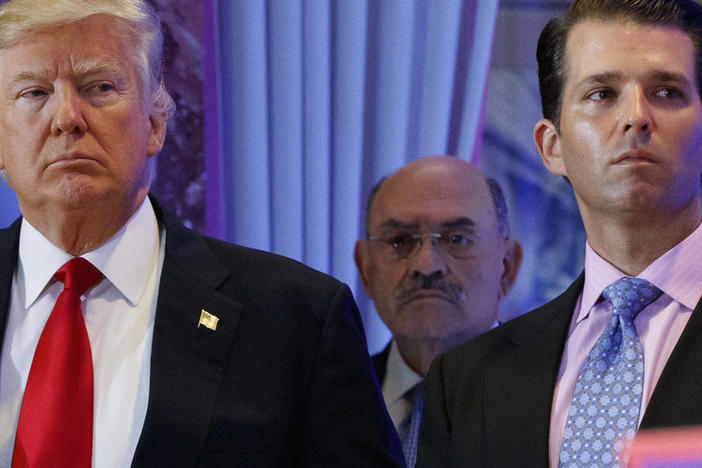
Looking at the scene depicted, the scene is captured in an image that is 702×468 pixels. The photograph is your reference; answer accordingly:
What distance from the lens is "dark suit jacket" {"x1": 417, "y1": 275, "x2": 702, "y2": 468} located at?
167 centimetres

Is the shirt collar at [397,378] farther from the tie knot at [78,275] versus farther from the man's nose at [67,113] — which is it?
the man's nose at [67,113]

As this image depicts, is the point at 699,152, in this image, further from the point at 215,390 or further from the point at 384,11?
the point at 384,11

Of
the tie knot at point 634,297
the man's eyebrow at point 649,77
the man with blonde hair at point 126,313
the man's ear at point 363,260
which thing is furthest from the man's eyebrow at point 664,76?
the man's ear at point 363,260

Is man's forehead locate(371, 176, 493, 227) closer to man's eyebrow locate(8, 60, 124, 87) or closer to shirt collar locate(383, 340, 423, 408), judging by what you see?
shirt collar locate(383, 340, 423, 408)

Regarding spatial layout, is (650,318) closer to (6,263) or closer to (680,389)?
(680,389)

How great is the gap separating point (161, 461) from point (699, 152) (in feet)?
3.58

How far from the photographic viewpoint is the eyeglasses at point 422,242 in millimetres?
2820

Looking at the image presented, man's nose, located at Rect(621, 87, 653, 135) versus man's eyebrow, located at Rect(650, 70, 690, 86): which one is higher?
man's eyebrow, located at Rect(650, 70, 690, 86)

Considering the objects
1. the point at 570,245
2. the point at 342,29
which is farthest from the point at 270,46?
the point at 570,245

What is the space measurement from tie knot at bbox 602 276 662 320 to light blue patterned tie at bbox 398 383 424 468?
3.04 feet

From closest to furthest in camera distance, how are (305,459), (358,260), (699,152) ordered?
(699,152), (305,459), (358,260)

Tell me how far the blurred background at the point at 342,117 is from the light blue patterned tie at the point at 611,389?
1151mm

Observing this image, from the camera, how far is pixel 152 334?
6.48ft

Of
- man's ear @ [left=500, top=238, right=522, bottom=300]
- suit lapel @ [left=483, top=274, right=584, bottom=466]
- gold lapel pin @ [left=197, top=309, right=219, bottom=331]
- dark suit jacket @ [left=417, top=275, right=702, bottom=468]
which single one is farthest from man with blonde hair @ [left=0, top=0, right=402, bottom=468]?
man's ear @ [left=500, top=238, right=522, bottom=300]
